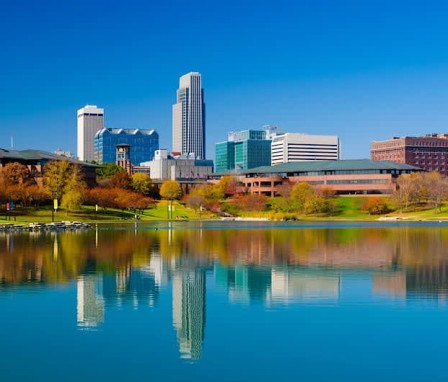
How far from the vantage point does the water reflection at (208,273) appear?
108 ft

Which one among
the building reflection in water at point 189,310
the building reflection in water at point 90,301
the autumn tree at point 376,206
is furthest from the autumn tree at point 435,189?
the building reflection in water at point 90,301

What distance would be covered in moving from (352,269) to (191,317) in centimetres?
1785

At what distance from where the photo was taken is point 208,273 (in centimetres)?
4388

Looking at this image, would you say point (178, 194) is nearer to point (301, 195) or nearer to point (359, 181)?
point (301, 195)

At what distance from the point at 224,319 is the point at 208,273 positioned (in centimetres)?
1498

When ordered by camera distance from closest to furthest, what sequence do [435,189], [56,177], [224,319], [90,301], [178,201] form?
[224,319]
[90,301]
[56,177]
[435,189]
[178,201]

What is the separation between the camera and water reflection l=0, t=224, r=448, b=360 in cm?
3300

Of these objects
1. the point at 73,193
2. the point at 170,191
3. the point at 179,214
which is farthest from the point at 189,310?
the point at 170,191

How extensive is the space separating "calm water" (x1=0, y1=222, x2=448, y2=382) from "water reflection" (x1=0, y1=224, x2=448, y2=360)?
0.35 feet

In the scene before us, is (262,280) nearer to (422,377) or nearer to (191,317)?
(191,317)

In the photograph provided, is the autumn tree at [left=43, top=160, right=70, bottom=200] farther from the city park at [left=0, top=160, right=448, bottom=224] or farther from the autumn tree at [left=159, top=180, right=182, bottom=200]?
the autumn tree at [left=159, top=180, right=182, bottom=200]

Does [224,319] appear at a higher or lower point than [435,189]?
lower

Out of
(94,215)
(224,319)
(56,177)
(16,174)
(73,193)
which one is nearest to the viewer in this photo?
(224,319)

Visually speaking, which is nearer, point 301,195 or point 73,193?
point 73,193
